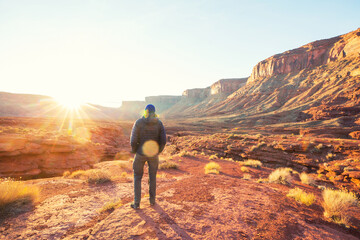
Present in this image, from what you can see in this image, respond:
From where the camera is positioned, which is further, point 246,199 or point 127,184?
point 127,184

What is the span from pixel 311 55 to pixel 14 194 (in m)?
96.2

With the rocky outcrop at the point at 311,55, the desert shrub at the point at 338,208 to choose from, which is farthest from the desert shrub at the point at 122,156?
the rocky outcrop at the point at 311,55

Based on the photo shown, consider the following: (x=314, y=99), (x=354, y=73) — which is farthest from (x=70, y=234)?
(x=354, y=73)

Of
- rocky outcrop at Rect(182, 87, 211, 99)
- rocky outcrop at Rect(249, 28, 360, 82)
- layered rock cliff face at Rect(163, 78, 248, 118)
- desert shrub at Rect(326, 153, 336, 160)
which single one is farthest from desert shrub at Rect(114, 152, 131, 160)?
rocky outcrop at Rect(182, 87, 211, 99)

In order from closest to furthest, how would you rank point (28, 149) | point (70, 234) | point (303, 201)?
point (70, 234) → point (303, 201) → point (28, 149)

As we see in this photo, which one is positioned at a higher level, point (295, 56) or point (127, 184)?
point (295, 56)

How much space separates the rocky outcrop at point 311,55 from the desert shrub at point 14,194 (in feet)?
276

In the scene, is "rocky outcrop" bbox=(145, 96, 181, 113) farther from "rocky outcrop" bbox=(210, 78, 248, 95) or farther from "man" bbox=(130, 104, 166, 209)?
"man" bbox=(130, 104, 166, 209)

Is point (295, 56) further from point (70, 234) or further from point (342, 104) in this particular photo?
point (70, 234)

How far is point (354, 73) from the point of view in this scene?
47.7m

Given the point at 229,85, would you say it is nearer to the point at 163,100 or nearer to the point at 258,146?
the point at 163,100

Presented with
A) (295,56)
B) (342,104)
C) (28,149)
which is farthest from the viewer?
(295,56)

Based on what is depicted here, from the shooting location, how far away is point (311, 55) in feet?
233

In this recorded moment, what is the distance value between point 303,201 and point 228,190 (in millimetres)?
1893
